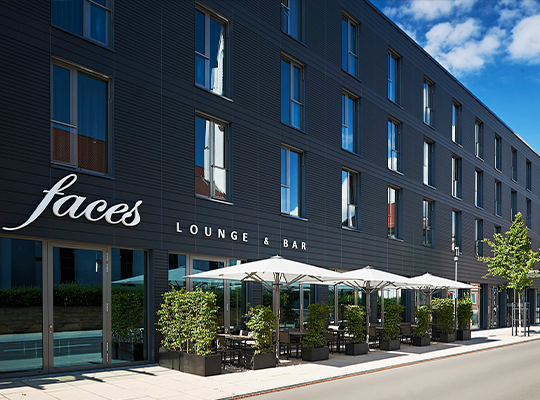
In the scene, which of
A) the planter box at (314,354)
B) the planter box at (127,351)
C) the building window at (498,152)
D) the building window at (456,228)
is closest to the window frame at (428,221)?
the building window at (456,228)

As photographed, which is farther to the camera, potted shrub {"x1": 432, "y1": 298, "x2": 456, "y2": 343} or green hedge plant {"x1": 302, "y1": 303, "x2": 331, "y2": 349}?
potted shrub {"x1": 432, "y1": 298, "x2": 456, "y2": 343}

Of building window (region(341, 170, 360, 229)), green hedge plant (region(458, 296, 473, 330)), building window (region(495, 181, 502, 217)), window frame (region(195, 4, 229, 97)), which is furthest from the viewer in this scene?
building window (region(495, 181, 502, 217))

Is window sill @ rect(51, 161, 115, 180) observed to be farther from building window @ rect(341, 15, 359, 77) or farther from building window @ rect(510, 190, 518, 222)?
building window @ rect(510, 190, 518, 222)

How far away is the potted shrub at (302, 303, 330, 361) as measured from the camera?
15.4 metres

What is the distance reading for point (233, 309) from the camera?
16.7 metres

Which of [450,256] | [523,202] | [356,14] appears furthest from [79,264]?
[523,202]

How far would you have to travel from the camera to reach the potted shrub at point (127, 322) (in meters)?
13.2

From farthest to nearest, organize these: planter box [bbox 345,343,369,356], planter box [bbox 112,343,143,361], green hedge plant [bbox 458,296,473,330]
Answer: green hedge plant [bbox 458,296,473,330], planter box [bbox 345,343,369,356], planter box [bbox 112,343,143,361]

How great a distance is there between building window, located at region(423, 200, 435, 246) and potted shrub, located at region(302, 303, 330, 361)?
1438 cm

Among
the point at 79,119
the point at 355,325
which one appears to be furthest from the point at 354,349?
the point at 79,119

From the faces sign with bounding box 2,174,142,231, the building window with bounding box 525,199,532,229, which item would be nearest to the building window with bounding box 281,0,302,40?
the faces sign with bounding box 2,174,142,231

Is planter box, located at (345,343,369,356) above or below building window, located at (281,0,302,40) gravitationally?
below

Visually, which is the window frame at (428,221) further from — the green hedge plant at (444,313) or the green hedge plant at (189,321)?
the green hedge plant at (189,321)

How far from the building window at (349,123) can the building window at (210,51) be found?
7121 millimetres
